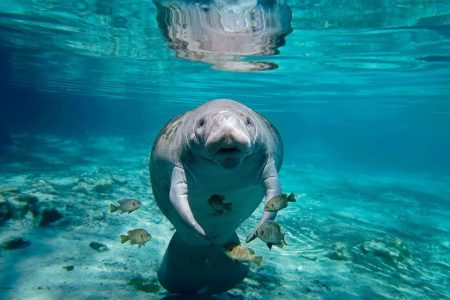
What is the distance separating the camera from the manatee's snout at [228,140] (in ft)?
9.57

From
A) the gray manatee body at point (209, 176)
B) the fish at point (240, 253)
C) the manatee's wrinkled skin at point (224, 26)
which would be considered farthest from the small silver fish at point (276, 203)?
the manatee's wrinkled skin at point (224, 26)

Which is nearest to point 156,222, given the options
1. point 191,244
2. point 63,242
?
point 63,242

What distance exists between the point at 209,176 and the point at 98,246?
4666 millimetres

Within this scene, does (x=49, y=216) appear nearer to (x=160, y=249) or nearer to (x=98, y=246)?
(x=98, y=246)

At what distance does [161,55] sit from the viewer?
1684cm

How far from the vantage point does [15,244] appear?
21.7 feet

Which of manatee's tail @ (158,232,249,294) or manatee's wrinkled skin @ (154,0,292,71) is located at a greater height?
manatee's wrinkled skin @ (154,0,292,71)

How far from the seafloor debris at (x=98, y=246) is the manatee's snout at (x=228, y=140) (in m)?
4.98

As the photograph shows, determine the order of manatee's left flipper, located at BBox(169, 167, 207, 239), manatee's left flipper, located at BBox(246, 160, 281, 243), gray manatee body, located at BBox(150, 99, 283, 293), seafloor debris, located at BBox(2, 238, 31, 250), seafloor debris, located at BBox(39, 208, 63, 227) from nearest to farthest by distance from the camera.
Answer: gray manatee body, located at BBox(150, 99, 283, 293)
manatee's left flipper, located at BBox(169, 167, 207, 239)
manatee's left flipper, located at BBox(246, 160, 281, 243)
seafloor debris, located at BBox(2, 238, 31, 250)
seafloor debris, located at BBox(39, 208, 63, 227)

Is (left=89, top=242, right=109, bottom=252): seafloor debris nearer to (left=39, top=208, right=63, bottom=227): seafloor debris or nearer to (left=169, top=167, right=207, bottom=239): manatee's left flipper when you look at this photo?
(left=39, top=208, right=63, bottom=227): seafloor debris

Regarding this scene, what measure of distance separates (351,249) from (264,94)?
21712 millimetres

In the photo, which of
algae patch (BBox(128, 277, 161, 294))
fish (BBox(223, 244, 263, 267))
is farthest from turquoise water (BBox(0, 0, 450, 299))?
fish (BBox(223, 244, 263, 267))

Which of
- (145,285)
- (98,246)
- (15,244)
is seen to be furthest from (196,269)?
(15,244)

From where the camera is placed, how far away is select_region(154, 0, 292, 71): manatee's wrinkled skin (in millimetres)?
8961
